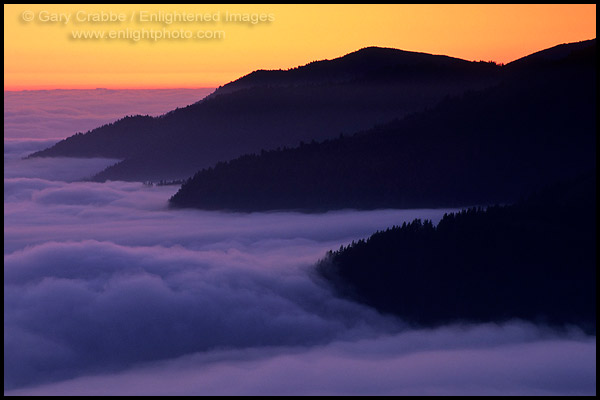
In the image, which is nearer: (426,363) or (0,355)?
(0,355)

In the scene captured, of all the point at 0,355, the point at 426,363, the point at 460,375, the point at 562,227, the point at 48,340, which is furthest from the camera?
the point at 562,227

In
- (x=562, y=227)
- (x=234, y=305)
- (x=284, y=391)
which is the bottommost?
(x=284, y=391)

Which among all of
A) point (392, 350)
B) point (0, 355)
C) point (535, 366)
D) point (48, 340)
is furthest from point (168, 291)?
point (0, 355)

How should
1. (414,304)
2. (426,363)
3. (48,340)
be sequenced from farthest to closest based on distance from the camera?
(414,304)
(48,340)
(426,363)

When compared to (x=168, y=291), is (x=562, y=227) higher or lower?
higher

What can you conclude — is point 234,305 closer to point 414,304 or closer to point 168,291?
point 168,291

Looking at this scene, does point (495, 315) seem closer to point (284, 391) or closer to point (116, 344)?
point (116, 344)
